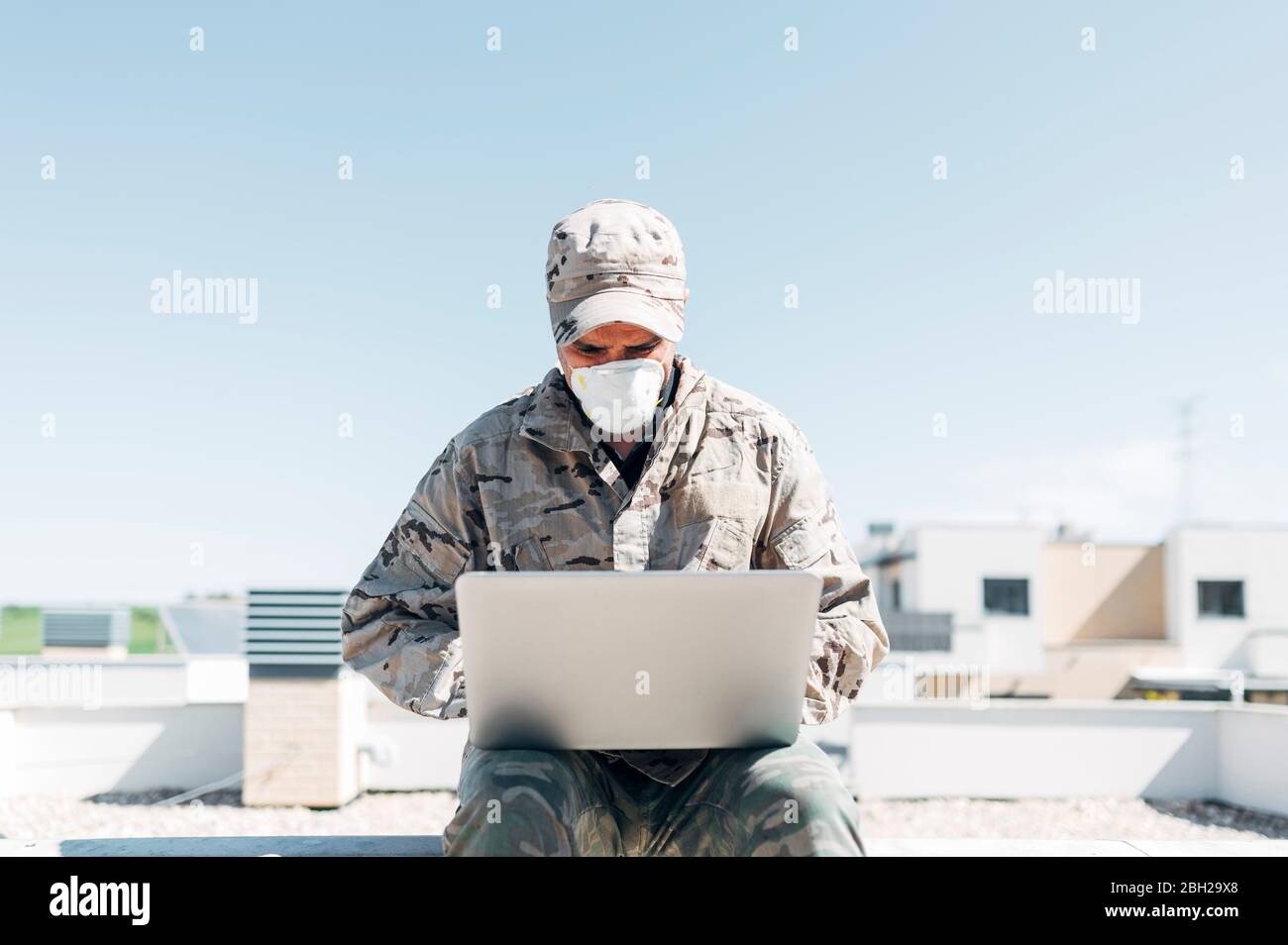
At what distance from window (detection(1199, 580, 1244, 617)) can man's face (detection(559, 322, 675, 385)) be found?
105 feet

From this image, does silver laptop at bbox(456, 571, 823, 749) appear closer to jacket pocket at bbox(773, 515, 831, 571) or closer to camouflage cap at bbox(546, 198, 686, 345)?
jacket pocket at bbox(773, 515, 831, 571)

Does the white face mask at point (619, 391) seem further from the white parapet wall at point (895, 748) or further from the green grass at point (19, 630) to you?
the green grass at point (19, 630)

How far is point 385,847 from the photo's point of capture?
7.54 feet

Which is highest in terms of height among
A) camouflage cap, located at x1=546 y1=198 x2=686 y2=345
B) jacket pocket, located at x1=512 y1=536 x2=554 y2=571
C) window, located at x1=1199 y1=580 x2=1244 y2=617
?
camouflage cap, located at x1=546 y1=198 x2=686 y2=345

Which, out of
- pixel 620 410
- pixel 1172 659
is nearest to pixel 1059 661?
pixel 1172 659

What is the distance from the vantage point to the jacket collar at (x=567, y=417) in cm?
212

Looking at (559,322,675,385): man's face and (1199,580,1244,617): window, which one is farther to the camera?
(1199,580,1244,617): window

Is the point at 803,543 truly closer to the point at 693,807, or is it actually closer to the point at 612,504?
the point at 612,504

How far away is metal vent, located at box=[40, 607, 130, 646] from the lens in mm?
17859

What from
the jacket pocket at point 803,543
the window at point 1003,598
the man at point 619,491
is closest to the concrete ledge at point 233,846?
the man at point 619,491

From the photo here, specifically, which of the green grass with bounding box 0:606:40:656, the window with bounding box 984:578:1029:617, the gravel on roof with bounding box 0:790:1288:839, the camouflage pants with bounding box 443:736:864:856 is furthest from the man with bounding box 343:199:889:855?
the window with bounding box 984:578:1029:617

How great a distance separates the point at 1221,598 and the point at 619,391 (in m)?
32.6

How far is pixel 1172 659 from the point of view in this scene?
27359 millimetres
